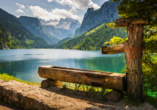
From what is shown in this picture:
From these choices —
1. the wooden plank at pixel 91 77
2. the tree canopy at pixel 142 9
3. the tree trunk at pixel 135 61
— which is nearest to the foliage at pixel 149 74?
the tree trunk at pixel 135 61

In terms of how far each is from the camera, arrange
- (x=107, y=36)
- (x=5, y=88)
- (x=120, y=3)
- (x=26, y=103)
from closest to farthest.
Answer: (x=26, y=103) → (x=120, y=3) → (x=5, y=88) → (x=107, y=36)

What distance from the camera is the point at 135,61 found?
4148 mm

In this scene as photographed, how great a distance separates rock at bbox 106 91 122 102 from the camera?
13.9ft

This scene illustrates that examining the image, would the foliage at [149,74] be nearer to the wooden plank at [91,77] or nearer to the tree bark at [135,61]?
the tree bark at [135,61]

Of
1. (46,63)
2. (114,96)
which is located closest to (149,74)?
(114,96)

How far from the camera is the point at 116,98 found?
167 inches

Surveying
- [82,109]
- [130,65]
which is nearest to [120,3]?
[130,65]

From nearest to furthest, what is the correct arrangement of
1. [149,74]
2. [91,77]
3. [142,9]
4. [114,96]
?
[142,9] < [114,96] < [149,74] < [91,77]

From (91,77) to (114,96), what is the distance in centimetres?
109

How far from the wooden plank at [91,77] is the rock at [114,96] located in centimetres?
19

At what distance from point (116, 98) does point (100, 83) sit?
2.51 feet

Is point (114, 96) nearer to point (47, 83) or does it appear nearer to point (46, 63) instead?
point (47, 83)

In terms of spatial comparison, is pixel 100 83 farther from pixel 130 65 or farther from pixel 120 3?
pixel 120 3

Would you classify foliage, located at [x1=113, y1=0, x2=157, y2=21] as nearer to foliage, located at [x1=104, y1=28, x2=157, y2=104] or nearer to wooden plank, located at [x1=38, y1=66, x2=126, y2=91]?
foliage, located at [x1=104, y1=28, x2=157, y2=104]
